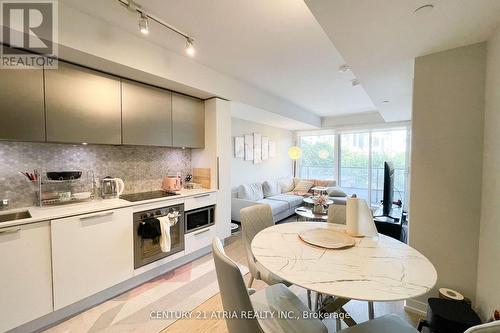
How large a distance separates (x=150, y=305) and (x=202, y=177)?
1710 millimetres

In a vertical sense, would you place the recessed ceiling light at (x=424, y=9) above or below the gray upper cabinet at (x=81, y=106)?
above

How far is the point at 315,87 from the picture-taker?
3.63 m

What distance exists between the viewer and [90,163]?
233 cm

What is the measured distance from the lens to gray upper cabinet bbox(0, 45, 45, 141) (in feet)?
5.31

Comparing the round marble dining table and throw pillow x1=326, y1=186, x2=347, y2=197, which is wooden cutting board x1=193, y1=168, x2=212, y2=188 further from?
throw pillow x1=326, y1=186, x2=347, y2=197

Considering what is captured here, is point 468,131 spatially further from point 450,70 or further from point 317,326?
point 317,326

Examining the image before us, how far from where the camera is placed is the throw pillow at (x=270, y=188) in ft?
17.1

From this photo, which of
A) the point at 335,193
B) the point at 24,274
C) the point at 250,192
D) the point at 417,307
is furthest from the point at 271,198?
the point at 24,274

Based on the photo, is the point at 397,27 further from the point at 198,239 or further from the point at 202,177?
the point at 198,239

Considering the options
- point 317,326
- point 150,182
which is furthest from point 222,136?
point 317,326

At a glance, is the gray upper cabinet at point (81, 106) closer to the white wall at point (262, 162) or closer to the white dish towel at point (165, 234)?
the white dish towel at point (165, 234)

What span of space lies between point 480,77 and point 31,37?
3537mm

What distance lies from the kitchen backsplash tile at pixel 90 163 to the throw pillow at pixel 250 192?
144 cm

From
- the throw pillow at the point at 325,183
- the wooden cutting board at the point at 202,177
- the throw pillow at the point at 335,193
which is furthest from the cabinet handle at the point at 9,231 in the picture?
the throw pillow at the point at 325,183
